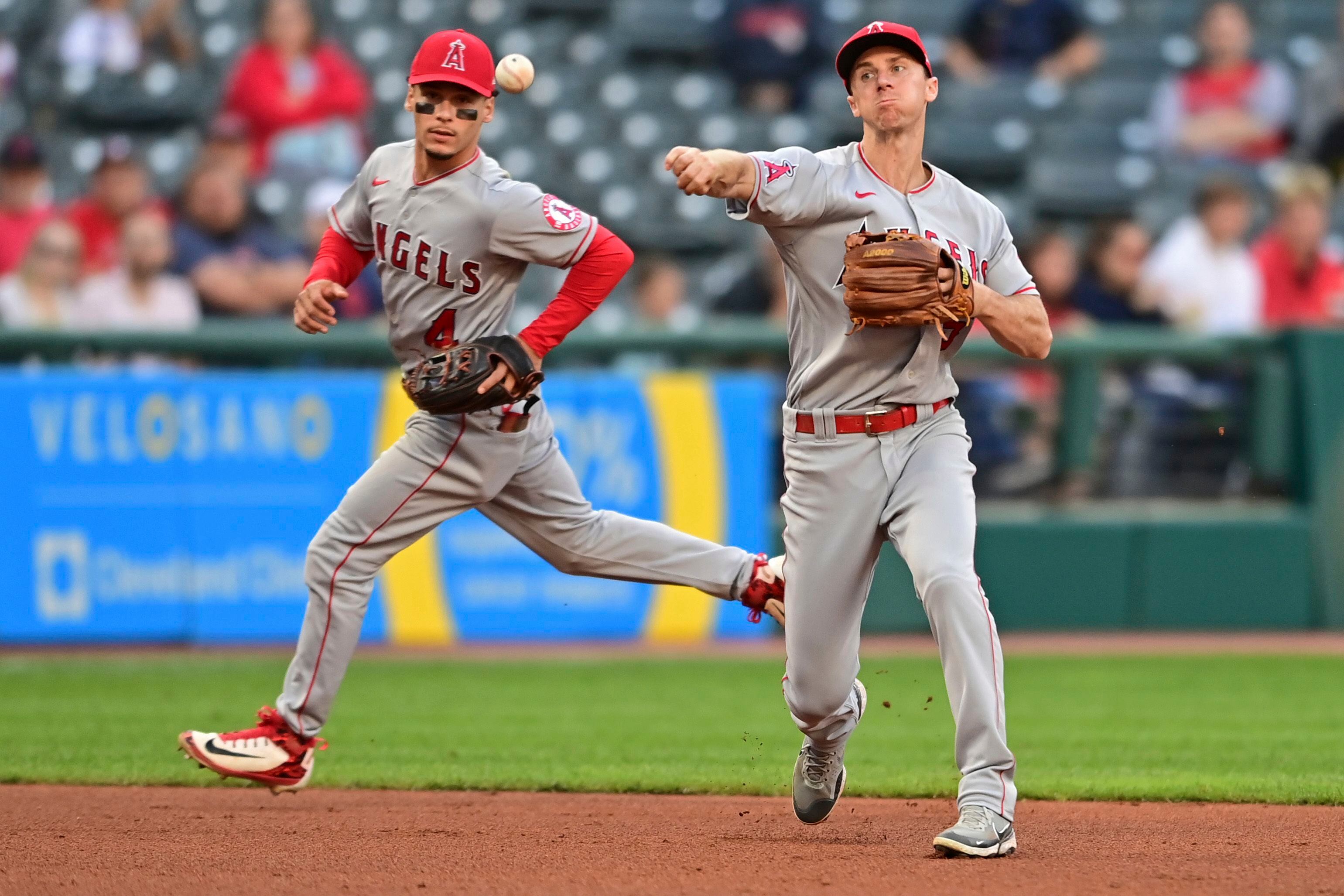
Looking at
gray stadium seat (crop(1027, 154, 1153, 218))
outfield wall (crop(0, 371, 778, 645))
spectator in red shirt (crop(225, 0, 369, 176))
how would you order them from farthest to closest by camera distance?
gray stadium seat (crop(1027, 154, 1153, 218)) → spectator in red shirt (crop(225, 0, 369, 176)) → outfield wall (crop(0, 371, 778, 645))

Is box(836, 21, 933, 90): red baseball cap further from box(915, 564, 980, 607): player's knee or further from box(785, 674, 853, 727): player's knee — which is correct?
box(785, 674, 853, 727): player's knee

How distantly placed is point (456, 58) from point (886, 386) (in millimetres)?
1409

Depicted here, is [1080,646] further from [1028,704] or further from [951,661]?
[951,661]

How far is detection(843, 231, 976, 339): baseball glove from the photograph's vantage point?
3982 millimetres

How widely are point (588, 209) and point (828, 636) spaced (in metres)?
8.12

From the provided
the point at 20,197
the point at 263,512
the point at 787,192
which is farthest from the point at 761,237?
the point at 787,192

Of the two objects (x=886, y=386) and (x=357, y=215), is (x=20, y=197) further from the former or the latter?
(x=886, y=386)

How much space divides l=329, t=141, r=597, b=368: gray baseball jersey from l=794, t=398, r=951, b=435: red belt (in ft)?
3.26

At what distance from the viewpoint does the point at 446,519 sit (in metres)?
5.02

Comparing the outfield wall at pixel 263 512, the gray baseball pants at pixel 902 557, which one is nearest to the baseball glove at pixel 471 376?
the gray baseball pants at pixel 902 557

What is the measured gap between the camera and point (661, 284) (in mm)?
9648

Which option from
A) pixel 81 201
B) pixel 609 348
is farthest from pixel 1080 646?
pixel 81 201

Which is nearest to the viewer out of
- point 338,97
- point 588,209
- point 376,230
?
point 376,230

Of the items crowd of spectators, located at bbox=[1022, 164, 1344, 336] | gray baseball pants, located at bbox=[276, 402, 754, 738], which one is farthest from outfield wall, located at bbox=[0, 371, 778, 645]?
gray baseball pants, located at bbox=[276, 402, 754, 738]
